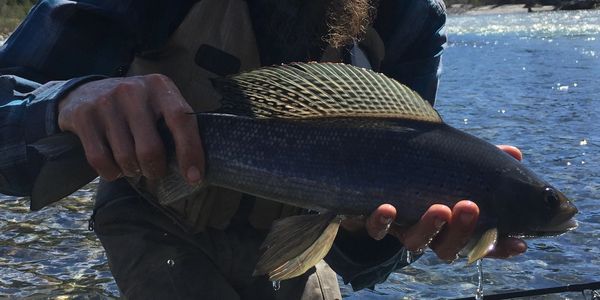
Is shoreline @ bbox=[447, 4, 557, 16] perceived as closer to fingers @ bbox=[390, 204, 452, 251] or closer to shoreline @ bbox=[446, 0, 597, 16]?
shoreline @ bbox=[446, 0, 597, 16]

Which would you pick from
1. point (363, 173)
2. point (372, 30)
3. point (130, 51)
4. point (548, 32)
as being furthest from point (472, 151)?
point (548, 32)

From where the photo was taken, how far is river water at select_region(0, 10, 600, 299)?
433 centimetres

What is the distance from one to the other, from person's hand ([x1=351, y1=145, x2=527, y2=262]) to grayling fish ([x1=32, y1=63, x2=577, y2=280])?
34 mm

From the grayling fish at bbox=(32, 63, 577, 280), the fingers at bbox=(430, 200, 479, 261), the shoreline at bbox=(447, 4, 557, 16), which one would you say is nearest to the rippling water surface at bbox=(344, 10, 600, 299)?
the fingers at bbox=(430, 200, 479, 261)

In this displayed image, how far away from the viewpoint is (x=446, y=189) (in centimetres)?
199

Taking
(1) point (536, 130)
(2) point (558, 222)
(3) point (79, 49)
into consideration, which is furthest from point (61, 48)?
Result: (1) point (536, 130)

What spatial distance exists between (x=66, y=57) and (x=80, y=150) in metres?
0.67

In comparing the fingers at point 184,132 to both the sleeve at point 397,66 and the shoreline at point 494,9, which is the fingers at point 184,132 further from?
the shoreline at point 494,9

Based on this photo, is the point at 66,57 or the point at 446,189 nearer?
the point at 446,189

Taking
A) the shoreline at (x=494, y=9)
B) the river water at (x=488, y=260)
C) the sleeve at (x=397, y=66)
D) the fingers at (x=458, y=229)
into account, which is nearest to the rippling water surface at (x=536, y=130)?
the river water at (x=488, y=260)

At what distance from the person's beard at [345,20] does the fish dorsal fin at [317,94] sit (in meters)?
0.42

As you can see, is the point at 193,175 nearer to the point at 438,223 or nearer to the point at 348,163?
the point at 348,163

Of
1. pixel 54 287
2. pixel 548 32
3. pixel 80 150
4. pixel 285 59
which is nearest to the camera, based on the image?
pixel 80 150

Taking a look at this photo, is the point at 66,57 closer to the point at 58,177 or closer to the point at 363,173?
the point at 58,177
